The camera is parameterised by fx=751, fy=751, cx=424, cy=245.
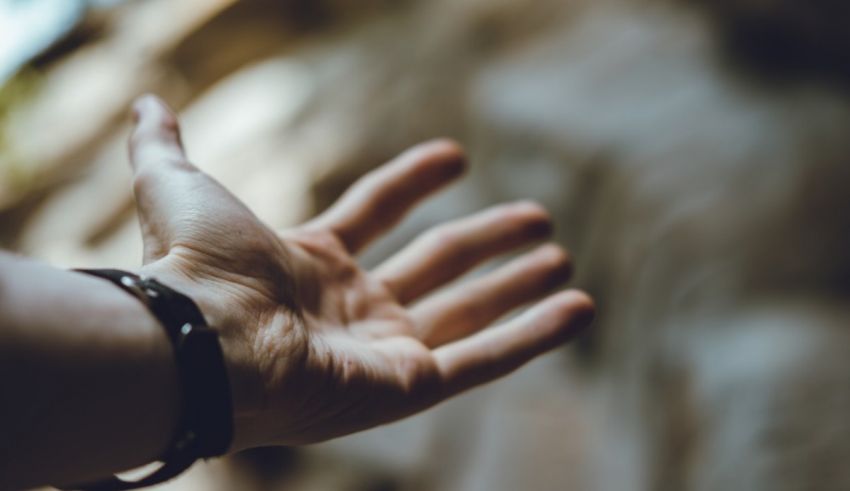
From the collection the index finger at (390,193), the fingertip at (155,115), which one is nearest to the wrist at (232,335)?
the fingertip at (155,115)

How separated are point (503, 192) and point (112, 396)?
96.2 inches

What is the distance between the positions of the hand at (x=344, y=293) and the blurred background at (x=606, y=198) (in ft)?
2.52

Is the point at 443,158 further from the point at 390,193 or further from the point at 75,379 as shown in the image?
the point at 75,379

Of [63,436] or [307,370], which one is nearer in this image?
[63,436]

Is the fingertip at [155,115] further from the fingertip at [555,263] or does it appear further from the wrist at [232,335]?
the fingertip at [555,263]

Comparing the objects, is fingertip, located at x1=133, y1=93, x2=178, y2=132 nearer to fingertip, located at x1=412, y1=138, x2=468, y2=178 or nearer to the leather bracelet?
the leather bracelet

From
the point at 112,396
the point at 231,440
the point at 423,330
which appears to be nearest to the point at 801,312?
the point at 423,330

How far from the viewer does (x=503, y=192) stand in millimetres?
3236

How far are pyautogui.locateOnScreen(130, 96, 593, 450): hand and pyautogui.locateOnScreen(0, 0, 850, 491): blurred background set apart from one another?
0.77 m

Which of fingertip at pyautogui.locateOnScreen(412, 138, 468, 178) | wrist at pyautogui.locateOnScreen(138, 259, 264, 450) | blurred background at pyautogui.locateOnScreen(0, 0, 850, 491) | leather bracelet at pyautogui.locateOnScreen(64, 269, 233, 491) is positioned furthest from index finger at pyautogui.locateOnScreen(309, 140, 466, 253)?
blurred background at pyautogui.locateOnScreen(0, 0, 850, 491)

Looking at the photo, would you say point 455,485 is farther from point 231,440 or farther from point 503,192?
point 231,440

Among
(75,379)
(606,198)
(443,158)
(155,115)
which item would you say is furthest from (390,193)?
(606,198)

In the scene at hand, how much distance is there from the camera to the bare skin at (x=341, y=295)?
1134 mm

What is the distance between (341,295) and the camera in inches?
58.2
